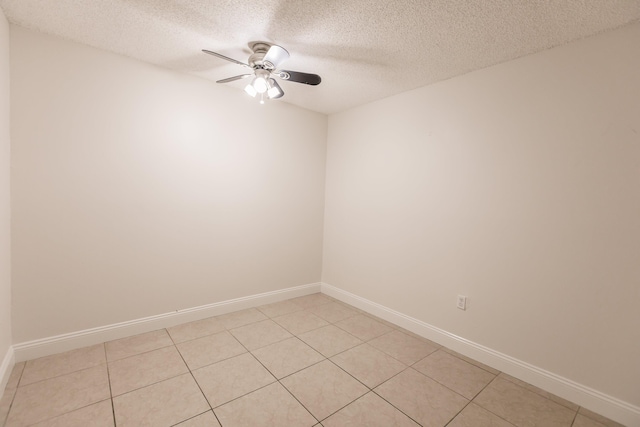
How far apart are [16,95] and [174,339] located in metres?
2.13

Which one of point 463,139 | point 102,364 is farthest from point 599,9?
point 102,364

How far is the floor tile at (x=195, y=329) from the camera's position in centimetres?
245

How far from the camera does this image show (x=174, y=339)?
7.89 ft

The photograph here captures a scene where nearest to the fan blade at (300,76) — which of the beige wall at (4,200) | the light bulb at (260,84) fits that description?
the light bulb at (260,84)

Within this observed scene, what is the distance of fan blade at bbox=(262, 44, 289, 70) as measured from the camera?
5.82 ft

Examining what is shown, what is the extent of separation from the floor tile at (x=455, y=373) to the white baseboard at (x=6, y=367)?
8.87 feet

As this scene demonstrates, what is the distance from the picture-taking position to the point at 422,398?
1.80 m

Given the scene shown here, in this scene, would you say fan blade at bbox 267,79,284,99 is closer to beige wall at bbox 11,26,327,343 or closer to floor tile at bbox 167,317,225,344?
beige wall at bbox 11,26,327,343

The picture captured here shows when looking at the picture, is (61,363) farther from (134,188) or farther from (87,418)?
(134,188)

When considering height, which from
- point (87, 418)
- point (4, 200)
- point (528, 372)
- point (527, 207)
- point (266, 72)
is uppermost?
point (266, 72)

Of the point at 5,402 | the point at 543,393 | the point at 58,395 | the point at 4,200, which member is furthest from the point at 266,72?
the point at 543,393

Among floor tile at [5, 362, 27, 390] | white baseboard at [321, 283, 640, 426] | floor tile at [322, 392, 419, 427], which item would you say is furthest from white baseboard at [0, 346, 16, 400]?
white baseboard at [321, 283, 640, 426]

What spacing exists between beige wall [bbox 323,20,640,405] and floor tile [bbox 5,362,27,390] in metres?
2.89

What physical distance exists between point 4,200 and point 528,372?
375 centimetres
